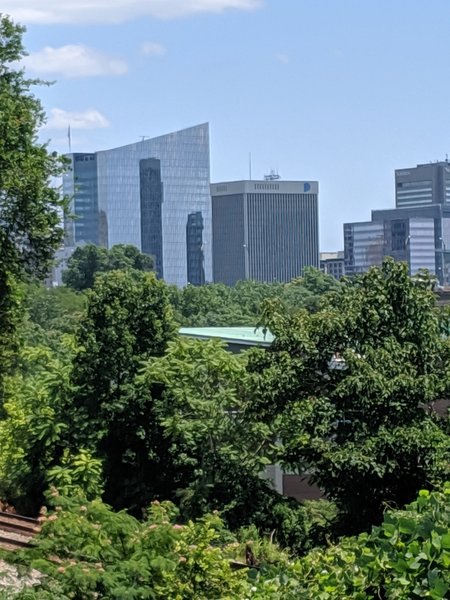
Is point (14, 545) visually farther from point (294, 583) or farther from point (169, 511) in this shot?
point (294, 583)

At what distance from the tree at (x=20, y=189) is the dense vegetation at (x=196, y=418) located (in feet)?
0.16

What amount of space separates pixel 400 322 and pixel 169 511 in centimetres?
663

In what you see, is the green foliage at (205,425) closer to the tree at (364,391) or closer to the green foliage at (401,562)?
the tree at (364,391)

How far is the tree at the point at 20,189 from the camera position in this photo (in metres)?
29.3

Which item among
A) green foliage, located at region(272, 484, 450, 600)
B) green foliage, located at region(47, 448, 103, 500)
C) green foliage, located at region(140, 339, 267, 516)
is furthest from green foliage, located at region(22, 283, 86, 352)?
green foliage, located at region(272, 484, 450, 600)

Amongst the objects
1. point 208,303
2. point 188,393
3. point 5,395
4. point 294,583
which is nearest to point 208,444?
point 188,393

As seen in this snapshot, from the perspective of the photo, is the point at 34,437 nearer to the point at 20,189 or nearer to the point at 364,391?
the point at 20,189

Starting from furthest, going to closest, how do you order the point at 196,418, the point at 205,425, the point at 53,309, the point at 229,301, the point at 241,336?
the point at 229,301 → the point at 53,309 → the point at 241,336 → the point at 196,418 → the point at 205,425

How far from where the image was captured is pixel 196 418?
29.2 meters

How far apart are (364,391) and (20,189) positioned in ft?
31.9

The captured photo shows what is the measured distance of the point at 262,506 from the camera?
28.2m

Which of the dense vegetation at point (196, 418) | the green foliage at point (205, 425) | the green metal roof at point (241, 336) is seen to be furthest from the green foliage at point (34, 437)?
the green metal roof at point (241, 336)

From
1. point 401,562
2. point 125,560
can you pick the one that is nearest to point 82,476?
point 125,560

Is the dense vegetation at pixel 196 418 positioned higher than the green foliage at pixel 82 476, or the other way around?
the dense vegetation at pixel 196 418
